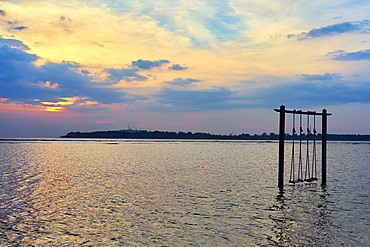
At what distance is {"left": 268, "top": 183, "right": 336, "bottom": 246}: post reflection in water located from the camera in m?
14.3

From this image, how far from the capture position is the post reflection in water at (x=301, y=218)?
1426 cm

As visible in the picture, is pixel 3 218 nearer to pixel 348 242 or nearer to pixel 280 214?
pixel 280 214

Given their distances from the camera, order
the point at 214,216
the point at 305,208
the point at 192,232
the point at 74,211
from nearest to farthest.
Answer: the point at 192,232
the point at 214,216
the point at 74,211
the point at 305,208

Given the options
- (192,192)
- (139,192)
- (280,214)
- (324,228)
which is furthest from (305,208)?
(139,192)

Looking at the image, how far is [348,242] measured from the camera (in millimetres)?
13922

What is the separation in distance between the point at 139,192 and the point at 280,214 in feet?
37.6

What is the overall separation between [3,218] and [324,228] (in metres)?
16.3

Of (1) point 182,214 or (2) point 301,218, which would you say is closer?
(2) point 301,218

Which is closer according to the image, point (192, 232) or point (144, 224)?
point (192, 232)

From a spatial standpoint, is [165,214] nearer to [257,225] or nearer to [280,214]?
[257,225]

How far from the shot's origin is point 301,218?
17891 millimetres

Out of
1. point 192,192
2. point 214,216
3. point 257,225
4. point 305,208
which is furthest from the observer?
point 192,192

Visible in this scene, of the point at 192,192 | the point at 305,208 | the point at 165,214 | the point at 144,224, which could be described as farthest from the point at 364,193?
the point at 144,224

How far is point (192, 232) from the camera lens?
1506cm
